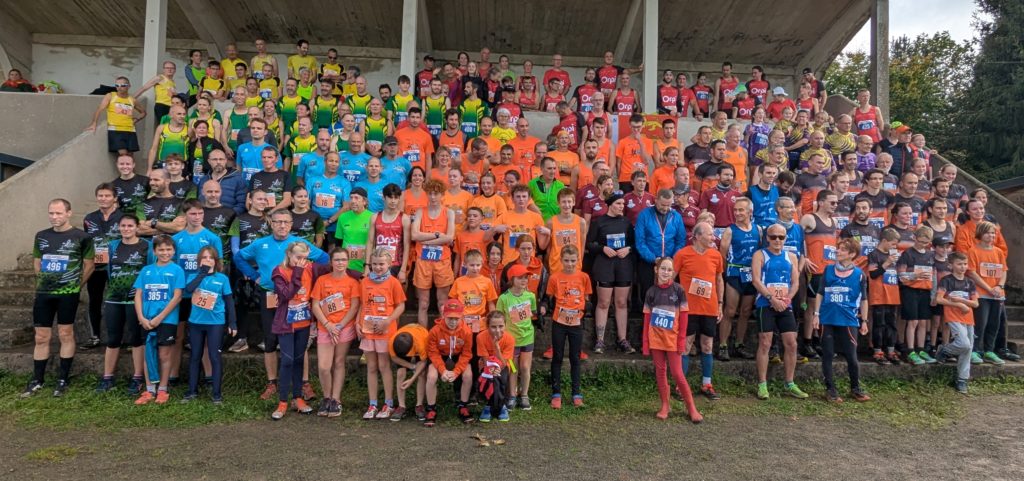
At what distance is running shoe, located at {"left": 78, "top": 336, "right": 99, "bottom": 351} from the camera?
6.21 meters

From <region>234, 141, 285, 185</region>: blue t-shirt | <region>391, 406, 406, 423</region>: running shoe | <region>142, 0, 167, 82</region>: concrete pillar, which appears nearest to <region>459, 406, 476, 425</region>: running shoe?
<region>391, 406, 406, 423</region>: running shoe

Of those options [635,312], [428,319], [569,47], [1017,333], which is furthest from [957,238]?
[569,47]

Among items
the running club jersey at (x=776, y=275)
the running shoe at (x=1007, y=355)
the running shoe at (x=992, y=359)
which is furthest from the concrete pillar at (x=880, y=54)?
the running club jersey at (x=776, y=275)

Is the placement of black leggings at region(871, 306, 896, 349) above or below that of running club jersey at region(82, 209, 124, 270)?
below

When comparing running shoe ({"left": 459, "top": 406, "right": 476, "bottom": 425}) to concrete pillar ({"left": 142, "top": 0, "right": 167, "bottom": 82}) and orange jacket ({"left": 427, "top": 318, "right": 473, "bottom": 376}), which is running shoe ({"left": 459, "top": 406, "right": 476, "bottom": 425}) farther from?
concrete pillar ({"left": 142, "top": 0, "right": 167, "bottom": 82})

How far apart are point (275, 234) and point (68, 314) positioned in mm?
2221

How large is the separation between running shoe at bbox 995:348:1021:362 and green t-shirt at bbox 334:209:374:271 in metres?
7.69

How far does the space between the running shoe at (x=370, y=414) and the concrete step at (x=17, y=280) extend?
206 inches

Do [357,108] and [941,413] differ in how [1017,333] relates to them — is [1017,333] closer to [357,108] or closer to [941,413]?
[941,413]

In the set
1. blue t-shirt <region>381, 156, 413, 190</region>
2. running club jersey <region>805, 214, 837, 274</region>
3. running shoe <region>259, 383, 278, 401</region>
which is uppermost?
blue t-shirt <region>381, 156, 413, 190</region>

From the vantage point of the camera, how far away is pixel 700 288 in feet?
18.7

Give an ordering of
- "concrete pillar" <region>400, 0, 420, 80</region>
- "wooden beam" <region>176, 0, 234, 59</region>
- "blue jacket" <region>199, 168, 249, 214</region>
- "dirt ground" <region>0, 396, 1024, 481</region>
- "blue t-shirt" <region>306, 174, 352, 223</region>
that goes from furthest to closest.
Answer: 1. "wooden beam" <region>176, 0, 234, 59</region>
2. "concrete pillar" <region>400, 0, 420, 80</region>
3. "blue jacket" <region>199, 168, 249, 214</region>
4. "blue t-shirt" <region>306, 174, 352, 223</region>
5. "dirt ground" <region>0, 396, 1024, 481</region>

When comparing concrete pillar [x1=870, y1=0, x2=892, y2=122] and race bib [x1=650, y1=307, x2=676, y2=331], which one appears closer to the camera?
race bib [x1=650, y1=307, x2=676, y2=331]

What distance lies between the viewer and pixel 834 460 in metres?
4.31
